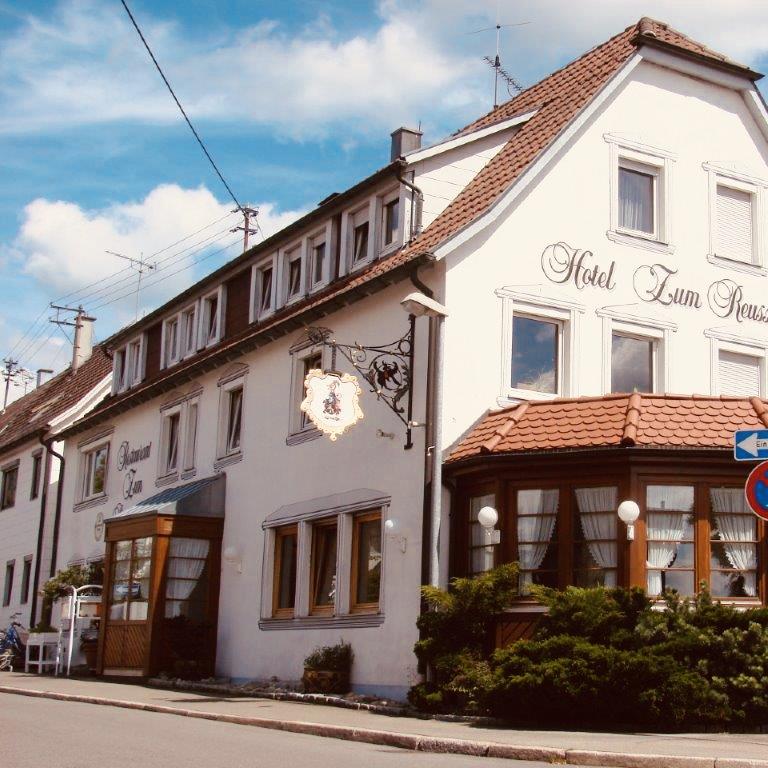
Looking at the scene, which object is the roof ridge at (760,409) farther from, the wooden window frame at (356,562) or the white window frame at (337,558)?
the wooden window frame at (356,562)

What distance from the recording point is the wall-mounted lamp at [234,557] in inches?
943

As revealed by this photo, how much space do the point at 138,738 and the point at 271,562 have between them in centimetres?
1043

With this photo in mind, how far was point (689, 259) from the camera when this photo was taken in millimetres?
20875

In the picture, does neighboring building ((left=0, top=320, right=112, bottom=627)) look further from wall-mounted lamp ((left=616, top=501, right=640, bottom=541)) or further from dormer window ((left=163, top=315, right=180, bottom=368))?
wall-mounted lamp ((left=616, top=501, right=640, bottom=541))

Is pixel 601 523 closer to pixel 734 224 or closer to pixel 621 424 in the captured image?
pixel 621 424

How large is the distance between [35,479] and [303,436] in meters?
18.3

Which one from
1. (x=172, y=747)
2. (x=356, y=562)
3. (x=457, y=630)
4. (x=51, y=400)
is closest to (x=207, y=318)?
(x=356, y=562)

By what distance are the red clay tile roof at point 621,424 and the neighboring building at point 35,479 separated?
1825 cm

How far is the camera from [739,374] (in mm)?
21250

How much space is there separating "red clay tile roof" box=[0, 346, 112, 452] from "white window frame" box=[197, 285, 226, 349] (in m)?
7.03

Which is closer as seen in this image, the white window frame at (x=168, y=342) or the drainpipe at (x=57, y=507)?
the white window frame at (x=168, y=342)

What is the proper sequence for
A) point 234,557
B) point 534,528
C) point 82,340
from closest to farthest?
point 534,528 → point 234,557 → point 82,340

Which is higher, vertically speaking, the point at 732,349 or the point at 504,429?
the point at 732,349

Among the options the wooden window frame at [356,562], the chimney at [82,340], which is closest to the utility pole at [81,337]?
the chimney at [82,340]
